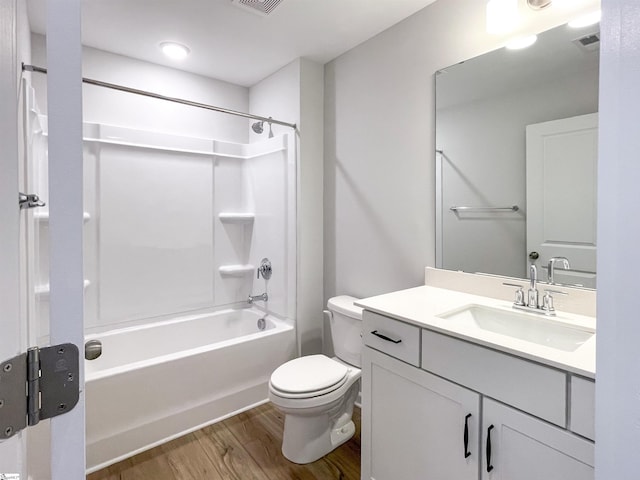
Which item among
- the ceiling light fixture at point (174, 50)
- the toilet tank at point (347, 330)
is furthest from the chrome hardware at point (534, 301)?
the ceiling light fixture at point (174, 50)

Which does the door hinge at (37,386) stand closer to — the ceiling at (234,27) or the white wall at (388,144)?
the white wall at (388,144)

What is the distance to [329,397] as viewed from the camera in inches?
70.1

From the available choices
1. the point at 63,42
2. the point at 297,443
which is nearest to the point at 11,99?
the point at 63,42

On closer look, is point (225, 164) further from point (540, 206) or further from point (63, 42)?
point (63, 42)

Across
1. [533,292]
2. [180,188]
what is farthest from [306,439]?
[180,188]

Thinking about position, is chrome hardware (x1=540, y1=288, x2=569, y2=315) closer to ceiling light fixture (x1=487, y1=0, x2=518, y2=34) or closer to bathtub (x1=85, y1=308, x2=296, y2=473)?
ceiling light fixture (x1=487, y1=0, x2=518, y2=34)

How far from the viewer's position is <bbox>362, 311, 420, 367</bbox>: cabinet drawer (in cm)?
133

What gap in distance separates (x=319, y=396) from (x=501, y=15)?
2029mm

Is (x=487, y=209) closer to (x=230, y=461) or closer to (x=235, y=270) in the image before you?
(x=230, y=461)

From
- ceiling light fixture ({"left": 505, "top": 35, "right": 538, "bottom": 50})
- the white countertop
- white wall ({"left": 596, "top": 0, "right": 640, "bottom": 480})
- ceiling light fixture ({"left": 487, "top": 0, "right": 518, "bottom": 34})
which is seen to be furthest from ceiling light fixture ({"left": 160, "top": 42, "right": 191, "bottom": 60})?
white wall ({"left": 596, "top": 0, "right": 640, "bottom": 480})

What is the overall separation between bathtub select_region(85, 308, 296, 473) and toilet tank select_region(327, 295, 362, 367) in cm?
49

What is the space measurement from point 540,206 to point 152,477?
90.4 inches

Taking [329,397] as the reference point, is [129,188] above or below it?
above

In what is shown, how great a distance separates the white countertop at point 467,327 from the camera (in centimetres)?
96
